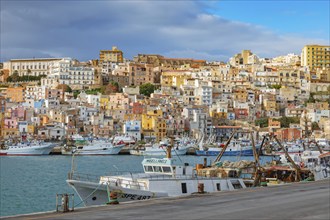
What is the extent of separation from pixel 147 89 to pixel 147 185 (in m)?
96.7

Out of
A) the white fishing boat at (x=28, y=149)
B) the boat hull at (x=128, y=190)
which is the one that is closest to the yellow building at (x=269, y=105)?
the white fishing boat at (x=28, y=149)

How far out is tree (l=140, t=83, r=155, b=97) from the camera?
116m

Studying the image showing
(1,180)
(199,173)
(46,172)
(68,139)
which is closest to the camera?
(199,173)

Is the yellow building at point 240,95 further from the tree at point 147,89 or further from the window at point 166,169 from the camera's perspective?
the window at point 166,169

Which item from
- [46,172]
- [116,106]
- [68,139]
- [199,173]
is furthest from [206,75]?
[199,173]

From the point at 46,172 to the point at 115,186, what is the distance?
28.1m

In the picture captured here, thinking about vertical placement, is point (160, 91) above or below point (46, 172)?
above

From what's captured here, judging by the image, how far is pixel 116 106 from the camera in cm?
10194

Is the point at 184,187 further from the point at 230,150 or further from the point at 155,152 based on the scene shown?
the point at 230,150

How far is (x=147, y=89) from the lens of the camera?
117 meters

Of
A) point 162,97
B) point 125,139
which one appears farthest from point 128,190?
point 162,97

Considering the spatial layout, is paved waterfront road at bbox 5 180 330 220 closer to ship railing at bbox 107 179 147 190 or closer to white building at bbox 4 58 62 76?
ship railing at bbox 107 179 147 190

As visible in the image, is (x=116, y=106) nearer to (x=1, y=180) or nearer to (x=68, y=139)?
(x=68, y=139)

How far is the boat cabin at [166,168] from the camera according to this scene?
72.3ft
